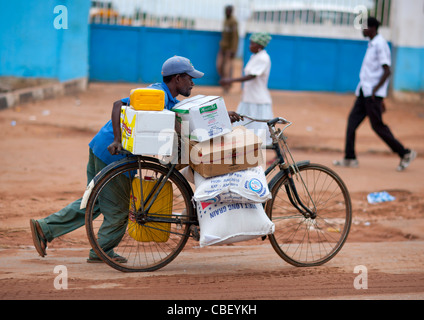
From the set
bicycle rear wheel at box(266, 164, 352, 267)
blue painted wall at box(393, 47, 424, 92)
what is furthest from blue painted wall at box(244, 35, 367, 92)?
bicycle rear wheel at box(266, 164, 352, 267)

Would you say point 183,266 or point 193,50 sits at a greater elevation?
point 193,50

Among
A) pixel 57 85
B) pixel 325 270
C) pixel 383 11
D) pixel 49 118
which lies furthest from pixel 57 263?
pixel 383 11

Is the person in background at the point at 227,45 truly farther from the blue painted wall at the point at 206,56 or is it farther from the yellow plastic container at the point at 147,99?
the yellow plastic container at the point at 147,99

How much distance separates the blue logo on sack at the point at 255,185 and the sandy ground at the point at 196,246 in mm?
689

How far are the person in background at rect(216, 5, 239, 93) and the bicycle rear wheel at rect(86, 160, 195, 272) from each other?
1142cm

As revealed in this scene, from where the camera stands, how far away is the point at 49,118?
11938 mm

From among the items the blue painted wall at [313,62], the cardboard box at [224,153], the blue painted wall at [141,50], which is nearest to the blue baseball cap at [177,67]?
the cardboard box at [224,153]

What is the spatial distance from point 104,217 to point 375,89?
18.4 ft

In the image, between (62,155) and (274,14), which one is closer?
(62,155)

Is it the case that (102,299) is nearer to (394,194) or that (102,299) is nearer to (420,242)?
(420,242)

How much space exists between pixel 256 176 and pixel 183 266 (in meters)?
0.98

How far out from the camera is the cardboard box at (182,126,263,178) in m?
4.50

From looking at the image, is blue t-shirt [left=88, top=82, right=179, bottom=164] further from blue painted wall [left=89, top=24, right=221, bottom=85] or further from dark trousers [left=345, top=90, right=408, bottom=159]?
blue painted wall [left=89, top=24, right=221, bottom=85]

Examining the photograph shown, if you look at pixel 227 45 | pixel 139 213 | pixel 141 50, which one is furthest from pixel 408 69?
pixel 139 213
